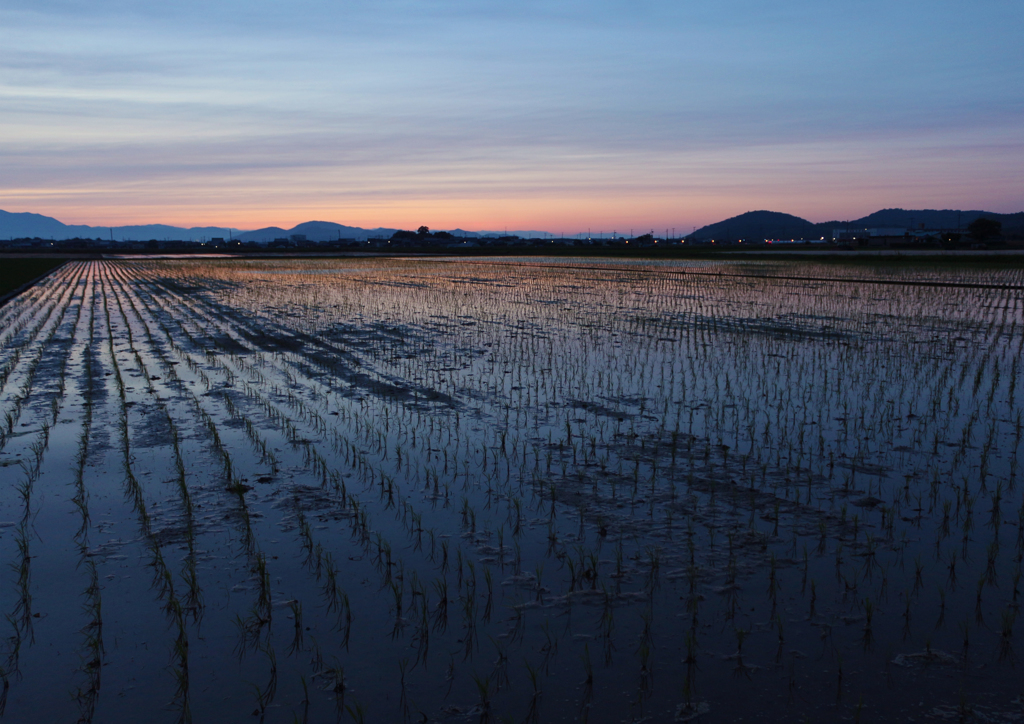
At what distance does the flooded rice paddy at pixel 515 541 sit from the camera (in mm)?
3389

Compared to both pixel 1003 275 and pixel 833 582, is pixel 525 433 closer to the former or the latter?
pixel 833 582

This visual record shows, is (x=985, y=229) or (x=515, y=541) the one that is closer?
(x=515, y=541)

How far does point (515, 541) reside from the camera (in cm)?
489

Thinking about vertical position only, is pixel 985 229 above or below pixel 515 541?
above

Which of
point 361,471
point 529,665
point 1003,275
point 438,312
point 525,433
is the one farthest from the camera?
point 1003,275

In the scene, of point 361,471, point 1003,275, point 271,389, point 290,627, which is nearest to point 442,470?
point 361,471

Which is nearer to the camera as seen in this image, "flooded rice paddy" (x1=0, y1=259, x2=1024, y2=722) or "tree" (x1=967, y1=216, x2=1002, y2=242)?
"flooded rice paddy" (x1=0, y1=259, x2=1024, y2=722)

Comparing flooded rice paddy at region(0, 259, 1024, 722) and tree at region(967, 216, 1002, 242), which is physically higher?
tree at region(967, 216, 1002, 242)

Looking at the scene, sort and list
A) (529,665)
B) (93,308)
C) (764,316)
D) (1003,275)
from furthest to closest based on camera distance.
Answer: (1003,275), (93,308), (764,316), (529,665)

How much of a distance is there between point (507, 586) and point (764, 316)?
48.3 ft

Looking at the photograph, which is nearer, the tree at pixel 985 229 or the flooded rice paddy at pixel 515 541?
the flooded rice paddy at pixel 515 541

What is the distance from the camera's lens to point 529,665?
11.5 feet

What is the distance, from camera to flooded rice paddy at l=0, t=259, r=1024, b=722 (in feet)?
11.1

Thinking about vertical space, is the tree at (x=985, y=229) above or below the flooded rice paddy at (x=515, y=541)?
above
